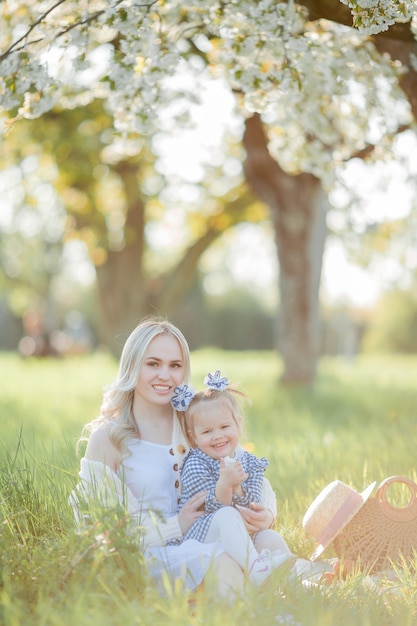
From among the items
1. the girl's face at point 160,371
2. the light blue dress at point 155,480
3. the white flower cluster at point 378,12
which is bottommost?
the light blue dress at point 155,480

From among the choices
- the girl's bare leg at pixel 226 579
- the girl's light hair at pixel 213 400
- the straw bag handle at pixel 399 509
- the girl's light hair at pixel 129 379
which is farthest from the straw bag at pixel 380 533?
the girl's light hair at pixel 129 379

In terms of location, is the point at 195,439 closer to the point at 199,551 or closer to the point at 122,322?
the point at 199,551

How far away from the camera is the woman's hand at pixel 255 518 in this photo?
12.4 feet

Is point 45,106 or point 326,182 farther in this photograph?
point 326,182

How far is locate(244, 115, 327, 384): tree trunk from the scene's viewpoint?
10.8m

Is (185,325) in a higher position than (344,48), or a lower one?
lower

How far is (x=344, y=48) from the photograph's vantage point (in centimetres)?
540

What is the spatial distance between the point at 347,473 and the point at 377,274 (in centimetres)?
929

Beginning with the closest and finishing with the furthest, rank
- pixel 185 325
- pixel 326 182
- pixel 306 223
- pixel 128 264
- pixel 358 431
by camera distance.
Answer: pixel 326 182 < pixel 358 431 < pixel 306 223 < pixel 128 264 < pixel 185 325

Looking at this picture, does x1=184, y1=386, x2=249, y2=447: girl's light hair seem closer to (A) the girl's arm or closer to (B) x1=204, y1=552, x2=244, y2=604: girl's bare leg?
(A) the girl's arm

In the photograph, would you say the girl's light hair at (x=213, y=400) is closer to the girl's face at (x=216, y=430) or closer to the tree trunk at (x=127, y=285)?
the girl's face at (x=216, y=430)

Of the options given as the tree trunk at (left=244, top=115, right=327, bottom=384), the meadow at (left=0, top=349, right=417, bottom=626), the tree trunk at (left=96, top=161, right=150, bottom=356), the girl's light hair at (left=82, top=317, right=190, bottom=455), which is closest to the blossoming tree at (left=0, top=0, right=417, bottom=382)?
the girl's light hair at (left=82, top=317, right=190, bottom=455)

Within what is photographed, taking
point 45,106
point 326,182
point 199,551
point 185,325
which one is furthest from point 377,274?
point 185,325

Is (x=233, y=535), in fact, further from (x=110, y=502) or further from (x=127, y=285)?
(x=127, y=285)
